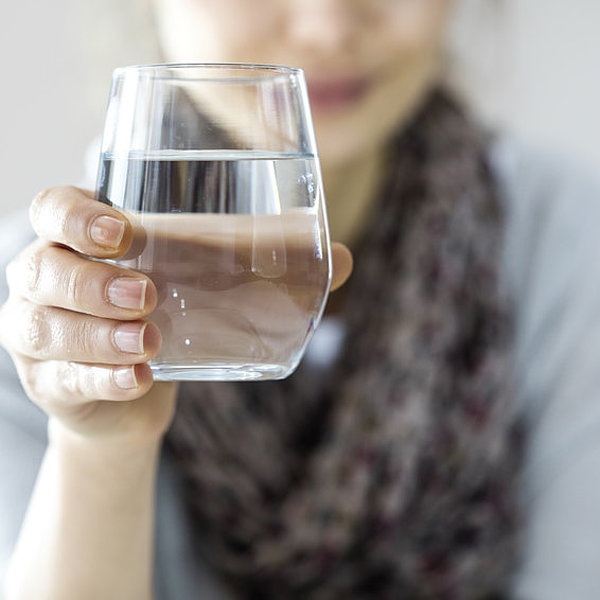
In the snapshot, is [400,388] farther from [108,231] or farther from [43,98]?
[108,231]

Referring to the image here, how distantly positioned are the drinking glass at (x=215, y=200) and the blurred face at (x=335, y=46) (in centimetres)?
46

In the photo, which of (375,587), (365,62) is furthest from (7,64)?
(375,587)

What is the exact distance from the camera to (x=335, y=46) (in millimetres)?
886

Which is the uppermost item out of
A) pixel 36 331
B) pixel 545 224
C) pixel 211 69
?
pixel 211 69

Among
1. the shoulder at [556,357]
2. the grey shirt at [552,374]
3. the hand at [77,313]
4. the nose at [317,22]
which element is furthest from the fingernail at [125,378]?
the shoulder at [556,357]

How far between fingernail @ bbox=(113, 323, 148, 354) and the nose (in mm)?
537

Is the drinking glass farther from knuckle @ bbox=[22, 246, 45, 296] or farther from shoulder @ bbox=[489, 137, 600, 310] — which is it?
shoulder @ bbox=[489, 137, 600, 310]

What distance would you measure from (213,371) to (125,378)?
0.13 ft

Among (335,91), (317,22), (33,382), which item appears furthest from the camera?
(335,91)

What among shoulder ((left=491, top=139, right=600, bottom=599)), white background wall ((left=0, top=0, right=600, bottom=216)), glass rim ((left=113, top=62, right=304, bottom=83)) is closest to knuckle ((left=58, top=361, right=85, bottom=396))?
glass rim ((left=113, top=62, right=304, bottom=83))

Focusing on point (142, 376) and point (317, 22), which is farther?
point (317, 22)

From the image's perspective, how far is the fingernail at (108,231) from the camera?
14.7 inches

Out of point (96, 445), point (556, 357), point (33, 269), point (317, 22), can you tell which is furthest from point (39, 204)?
point (556, 357)

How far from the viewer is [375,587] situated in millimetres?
1181
